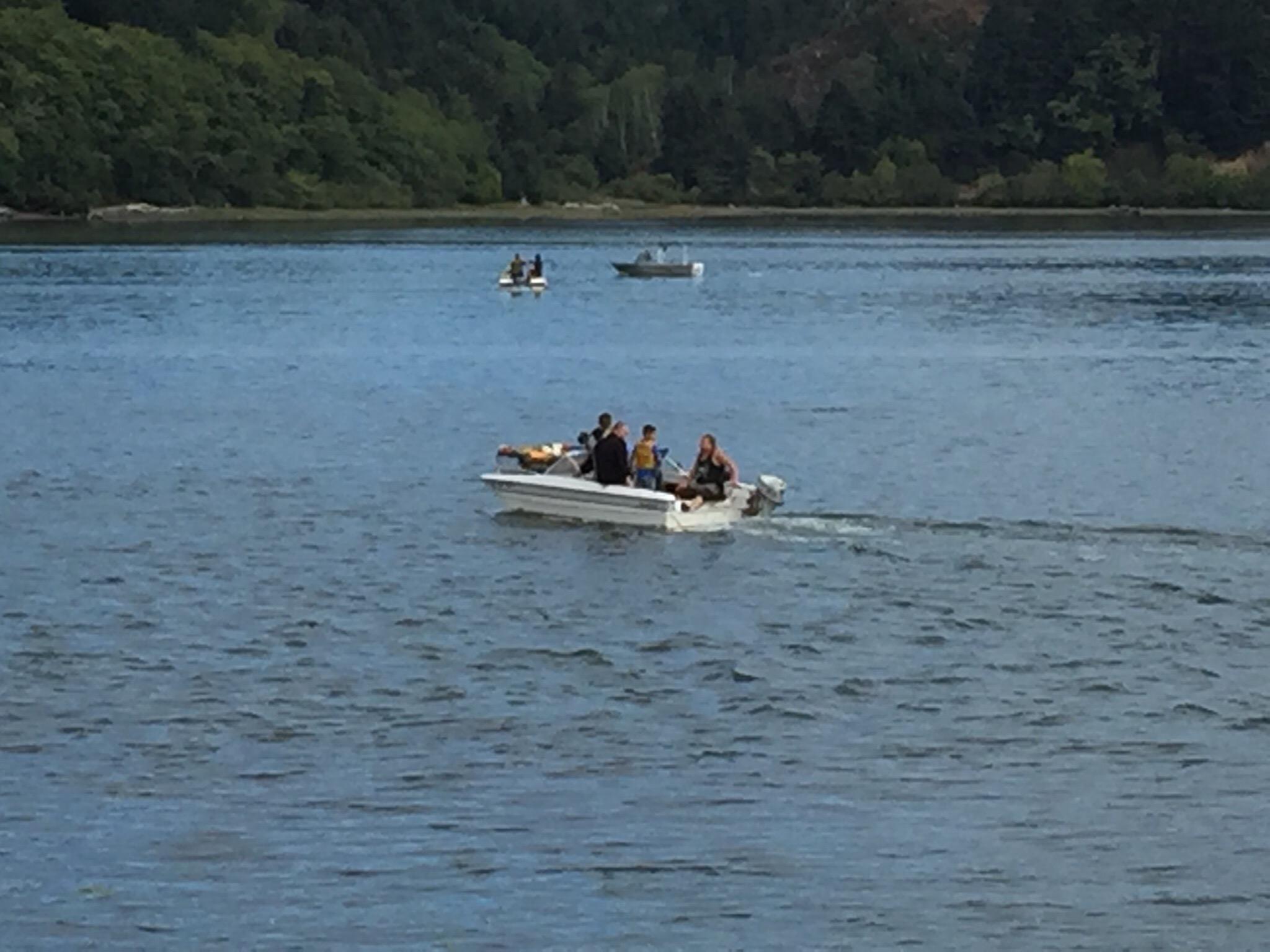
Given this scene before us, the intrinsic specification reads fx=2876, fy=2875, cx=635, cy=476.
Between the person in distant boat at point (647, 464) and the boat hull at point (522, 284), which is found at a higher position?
the person in distant boat at point (647, 464)

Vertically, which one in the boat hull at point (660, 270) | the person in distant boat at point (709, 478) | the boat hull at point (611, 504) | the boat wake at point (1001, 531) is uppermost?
the person in distant boat at point (709, 478)

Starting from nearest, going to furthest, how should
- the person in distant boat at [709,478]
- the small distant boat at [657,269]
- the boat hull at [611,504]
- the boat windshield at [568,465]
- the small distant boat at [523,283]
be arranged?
the boat hull at [611,504]
the person in distant boat at [709,478]
the boat windshield at [568,465]
the small distant boat at [523,283]
the small distant boat at [657,269]

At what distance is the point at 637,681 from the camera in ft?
107

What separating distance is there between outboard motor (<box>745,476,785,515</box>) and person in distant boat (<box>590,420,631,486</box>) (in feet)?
6.36

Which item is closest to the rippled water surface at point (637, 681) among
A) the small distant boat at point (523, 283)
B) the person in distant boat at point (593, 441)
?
the person in distant boat at point (593, 441)

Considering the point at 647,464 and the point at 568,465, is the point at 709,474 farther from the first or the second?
the point at 568,465

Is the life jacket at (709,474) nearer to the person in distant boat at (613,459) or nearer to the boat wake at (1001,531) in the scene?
the boat wake at (1001,531)

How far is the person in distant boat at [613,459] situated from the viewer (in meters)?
42.7

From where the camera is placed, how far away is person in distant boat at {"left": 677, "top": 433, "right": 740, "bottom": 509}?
141 ft

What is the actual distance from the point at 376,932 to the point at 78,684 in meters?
9.99

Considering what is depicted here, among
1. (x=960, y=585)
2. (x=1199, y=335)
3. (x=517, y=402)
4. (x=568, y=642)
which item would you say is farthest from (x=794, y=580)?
(x=1199, y=335)

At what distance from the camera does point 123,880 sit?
24.3 meters

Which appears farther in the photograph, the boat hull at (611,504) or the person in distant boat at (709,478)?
the person in distant boat at (709,478)

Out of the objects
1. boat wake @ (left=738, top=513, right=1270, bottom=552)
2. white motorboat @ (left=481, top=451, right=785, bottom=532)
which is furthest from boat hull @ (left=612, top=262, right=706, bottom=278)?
white motorboat @ (left=481, top=451, right=785, bottom=532)
